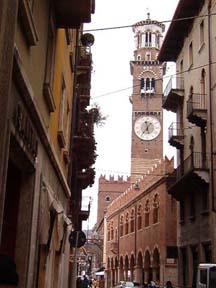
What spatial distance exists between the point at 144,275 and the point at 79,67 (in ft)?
101

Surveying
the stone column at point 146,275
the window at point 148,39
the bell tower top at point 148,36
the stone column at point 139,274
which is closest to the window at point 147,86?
the bell tower top at point 148,36

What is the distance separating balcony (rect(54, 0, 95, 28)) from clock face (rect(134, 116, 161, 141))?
83194 millimetres

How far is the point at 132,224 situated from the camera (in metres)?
53.5

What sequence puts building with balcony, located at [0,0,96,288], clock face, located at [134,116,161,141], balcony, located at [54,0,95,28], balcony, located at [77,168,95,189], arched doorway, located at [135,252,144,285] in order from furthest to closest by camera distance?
clock face, located at [134,116,161,141] < arched doorway, located at [135,252,144,285] < balcony, located at [77,168,95,189] < balcony, located at [54,0,95,28] < building with balcony, located at [0,0,96,288]

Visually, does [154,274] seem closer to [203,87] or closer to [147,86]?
[203,87]

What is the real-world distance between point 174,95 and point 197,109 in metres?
5.54

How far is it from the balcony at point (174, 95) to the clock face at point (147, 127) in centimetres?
5999

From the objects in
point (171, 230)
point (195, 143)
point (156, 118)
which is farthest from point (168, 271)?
point (156, 118)

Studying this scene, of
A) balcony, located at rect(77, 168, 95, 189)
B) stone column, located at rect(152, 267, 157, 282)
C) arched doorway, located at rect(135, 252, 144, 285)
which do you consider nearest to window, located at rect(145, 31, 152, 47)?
arched doorway, located at rect(135, 252, 144, 285)

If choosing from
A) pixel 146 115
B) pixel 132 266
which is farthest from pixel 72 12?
pixel 146 115

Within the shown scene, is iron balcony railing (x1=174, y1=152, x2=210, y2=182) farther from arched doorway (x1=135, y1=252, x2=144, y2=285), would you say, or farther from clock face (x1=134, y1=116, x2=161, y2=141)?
clock face (x1=134, y1=116, x2=161, y2=141)

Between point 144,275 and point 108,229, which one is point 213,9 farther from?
point 108,229

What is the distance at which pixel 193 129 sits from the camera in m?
28.9

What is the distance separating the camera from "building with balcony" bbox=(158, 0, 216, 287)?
25516 millimetres
